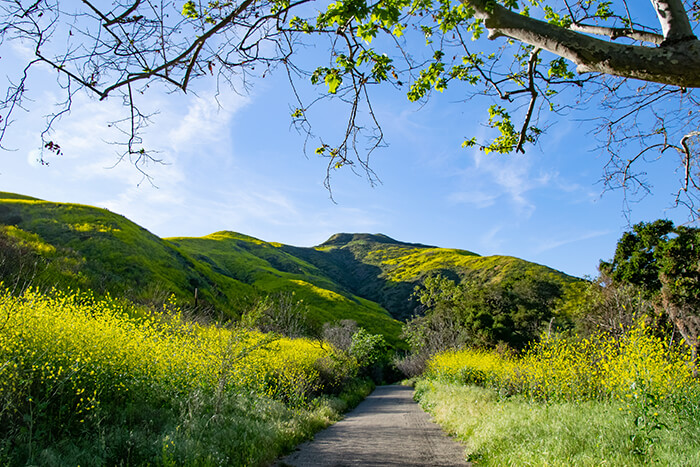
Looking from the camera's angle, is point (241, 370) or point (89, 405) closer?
point (89, 405)

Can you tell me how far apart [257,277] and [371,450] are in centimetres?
5833

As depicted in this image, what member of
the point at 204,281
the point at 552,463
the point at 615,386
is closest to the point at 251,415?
the point at 552,463

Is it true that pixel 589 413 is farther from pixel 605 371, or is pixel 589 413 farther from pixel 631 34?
pixel 631 34

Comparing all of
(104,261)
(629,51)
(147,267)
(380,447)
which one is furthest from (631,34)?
(147,267)

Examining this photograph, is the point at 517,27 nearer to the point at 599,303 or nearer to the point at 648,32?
the point at 648,32

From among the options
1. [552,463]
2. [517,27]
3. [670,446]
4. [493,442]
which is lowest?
[493,442]

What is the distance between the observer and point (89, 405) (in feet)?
18.4

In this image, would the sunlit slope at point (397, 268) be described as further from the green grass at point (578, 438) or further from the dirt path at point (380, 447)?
the green grass at point (578, 438)

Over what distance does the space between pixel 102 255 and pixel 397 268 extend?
9316 centimetres

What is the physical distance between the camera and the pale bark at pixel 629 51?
2.18 meters

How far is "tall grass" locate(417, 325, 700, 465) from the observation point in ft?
15.2

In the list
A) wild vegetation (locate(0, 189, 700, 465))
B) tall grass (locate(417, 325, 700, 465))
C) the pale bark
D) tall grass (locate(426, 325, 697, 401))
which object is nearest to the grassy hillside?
wild vegetation (locate(0, 189, 700, 465))

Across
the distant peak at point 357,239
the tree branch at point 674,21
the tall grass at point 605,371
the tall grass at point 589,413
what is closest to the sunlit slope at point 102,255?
the tall grass at point 589,413

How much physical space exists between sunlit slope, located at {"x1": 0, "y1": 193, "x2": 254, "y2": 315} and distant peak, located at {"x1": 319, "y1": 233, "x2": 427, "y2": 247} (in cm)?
12509
